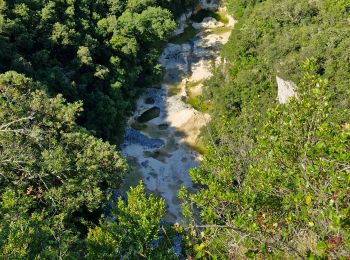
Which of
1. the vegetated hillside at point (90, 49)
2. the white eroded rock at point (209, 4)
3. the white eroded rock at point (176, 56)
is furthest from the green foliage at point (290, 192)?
the white eroded rock at point (209, 4)

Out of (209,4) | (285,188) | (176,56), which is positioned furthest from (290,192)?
(209,4)

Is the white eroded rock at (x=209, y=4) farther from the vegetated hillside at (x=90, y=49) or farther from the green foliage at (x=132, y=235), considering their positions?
the green foliage at (x=132, y=235)

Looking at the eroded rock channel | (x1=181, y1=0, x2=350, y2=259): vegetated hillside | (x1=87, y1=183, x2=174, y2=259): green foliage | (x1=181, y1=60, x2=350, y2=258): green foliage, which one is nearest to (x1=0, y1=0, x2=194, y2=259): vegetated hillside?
(x1=87, y1=183, x2=174, y2=259): green foliage

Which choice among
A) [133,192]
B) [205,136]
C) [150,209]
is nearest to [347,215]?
[150,209]

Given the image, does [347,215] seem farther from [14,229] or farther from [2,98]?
[2,98]

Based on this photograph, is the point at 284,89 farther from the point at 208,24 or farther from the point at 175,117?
the point at 208,24

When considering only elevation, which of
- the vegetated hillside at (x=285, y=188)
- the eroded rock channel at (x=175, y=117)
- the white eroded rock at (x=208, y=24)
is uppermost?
the vegetated hillside at (x=285, y=188)
